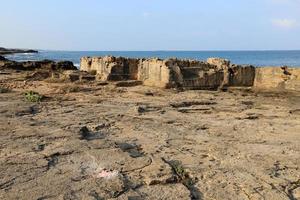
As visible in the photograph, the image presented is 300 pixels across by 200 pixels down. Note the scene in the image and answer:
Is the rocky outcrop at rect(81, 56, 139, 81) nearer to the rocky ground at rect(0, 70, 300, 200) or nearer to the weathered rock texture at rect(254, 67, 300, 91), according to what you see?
the weathered rock texture at rect(254, 67, 300, 91)

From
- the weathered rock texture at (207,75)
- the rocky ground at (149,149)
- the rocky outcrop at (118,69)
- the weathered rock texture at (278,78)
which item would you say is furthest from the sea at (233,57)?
the rocky ground at (149,149)

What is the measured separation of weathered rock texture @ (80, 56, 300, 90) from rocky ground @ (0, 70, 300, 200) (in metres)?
2.81

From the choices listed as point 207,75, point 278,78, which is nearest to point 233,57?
point 207,75

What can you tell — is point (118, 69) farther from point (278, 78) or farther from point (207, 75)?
point (278, 78)

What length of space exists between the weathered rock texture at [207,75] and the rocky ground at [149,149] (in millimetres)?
2811

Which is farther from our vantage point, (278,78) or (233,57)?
(233,57)

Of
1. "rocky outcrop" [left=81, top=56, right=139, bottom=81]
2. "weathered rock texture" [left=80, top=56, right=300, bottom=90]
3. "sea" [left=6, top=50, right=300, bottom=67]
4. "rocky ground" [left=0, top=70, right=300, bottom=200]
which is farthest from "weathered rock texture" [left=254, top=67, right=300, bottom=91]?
"sea" [left=6, top=50, right=300, bottom=67]

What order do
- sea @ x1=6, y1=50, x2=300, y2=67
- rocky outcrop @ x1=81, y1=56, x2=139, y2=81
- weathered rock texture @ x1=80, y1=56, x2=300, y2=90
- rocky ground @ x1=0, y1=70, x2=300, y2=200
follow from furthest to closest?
1. sea @ x1=6, y1=50, x2=300, y2=67
2. rocky outcrop @ x1=81, y1=56, x2=139, y2=81
3. weathered rock texture @ x1=80, y1=56, x2=300, y2=90
4. rocky ground @ x1=0, y1=70, x2=300, y2=200

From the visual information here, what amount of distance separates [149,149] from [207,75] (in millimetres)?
8194

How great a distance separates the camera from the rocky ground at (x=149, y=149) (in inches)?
188

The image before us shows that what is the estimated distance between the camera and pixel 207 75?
14195mm

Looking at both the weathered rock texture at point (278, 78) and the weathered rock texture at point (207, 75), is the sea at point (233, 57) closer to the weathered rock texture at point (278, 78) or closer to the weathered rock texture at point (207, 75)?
the weathered rock texture at point (207, 75)

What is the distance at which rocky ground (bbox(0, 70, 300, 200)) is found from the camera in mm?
4766

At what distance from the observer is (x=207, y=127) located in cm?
791
